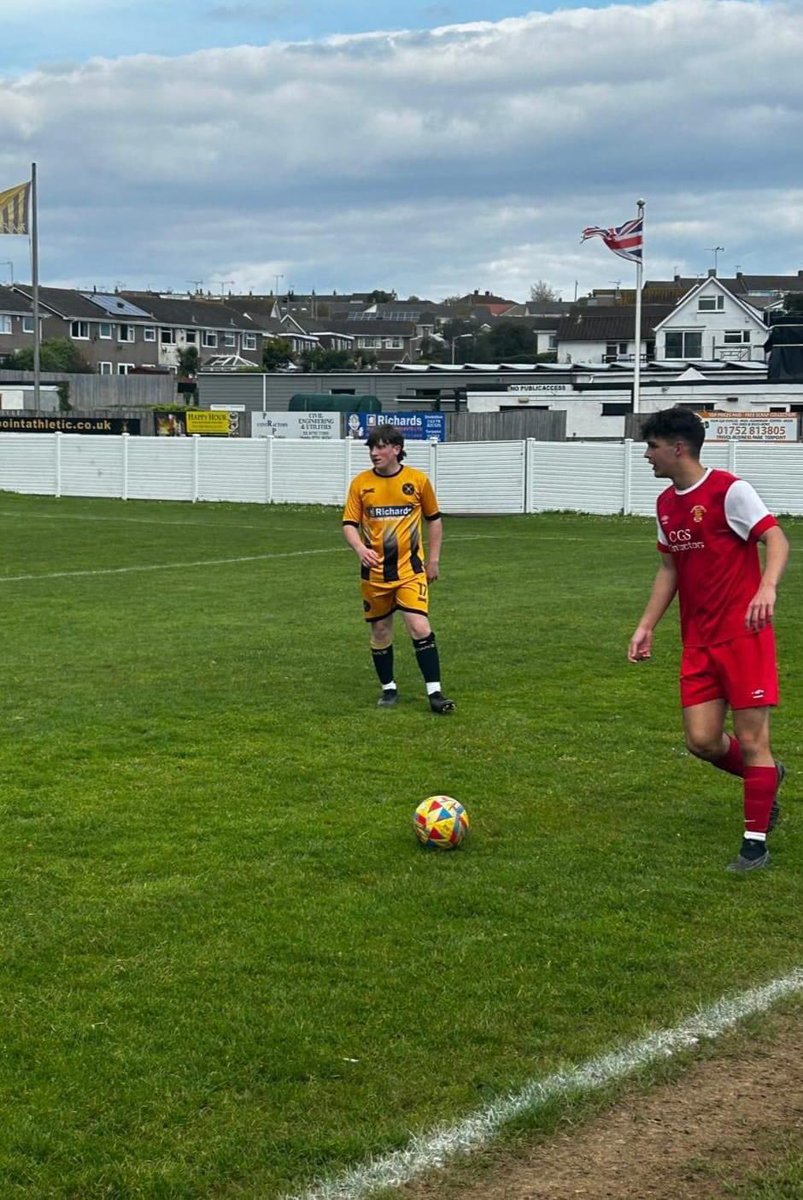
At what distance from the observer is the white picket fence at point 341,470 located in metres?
29.9

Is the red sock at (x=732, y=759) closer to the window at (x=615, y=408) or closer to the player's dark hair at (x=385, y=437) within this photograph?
the player's dark hair at (x=385, y=437)

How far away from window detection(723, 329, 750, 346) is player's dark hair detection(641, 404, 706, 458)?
2768 inches

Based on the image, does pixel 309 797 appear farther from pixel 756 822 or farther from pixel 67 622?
pixel 67 622

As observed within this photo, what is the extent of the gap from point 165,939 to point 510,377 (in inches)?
2205

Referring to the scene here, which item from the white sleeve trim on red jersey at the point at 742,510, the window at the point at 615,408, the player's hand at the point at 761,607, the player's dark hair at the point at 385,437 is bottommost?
the player's hand at the point at 761,607

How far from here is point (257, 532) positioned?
89.4 feet

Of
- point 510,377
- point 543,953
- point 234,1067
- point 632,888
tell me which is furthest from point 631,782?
point 510,377

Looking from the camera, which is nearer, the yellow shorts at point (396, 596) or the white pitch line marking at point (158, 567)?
the yellow shorts at point (396, 596)

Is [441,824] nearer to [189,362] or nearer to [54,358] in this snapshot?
[54,358]

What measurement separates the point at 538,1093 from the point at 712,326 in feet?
240

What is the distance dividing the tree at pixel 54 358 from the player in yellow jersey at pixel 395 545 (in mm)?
77639

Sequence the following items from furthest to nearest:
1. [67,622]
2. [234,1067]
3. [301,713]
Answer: [67,622], [301,713], [234,1067]

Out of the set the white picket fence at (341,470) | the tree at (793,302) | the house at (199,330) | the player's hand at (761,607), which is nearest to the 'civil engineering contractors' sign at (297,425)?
Answer: the white picket fence at (341,470)

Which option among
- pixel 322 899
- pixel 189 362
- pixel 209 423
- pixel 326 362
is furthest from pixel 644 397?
pixel 189 362
